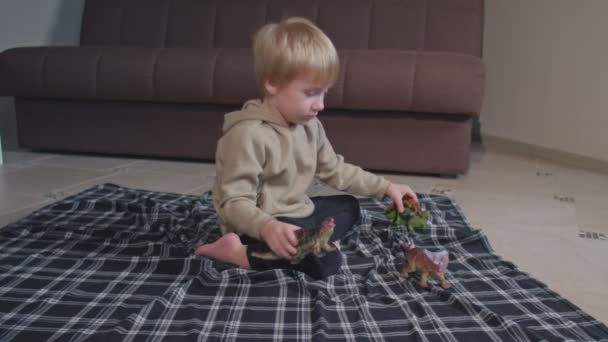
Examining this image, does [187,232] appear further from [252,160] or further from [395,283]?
[395,283]

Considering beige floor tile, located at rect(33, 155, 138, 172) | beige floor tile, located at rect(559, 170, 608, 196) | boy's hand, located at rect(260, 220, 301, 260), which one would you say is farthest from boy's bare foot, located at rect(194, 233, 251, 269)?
beige floor tile, located at rect(559, 170, 608, 196)

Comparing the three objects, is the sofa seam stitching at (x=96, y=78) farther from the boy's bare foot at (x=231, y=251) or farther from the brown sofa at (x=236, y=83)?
the boy's bare foot at (x=231, y=251)

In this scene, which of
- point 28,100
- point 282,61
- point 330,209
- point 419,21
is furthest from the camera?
point 419,21

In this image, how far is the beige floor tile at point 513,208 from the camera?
1.61 metres

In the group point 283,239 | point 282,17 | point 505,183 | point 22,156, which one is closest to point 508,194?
point 505,183

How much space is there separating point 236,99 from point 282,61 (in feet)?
3.47

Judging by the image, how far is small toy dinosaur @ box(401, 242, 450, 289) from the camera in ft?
3.49

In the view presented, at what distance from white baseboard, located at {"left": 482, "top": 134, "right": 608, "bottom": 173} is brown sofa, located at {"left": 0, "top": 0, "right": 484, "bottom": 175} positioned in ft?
1.64

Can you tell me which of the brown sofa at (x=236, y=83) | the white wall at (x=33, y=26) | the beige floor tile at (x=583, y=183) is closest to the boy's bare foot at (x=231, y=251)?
the brown sofa at (x=236, y=83)

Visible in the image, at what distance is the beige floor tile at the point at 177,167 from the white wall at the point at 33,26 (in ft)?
2.93

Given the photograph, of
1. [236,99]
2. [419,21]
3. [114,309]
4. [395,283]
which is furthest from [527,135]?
[114,309]

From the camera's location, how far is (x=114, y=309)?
39.2 inches

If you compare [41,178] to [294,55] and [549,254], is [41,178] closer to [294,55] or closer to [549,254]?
[294,55]

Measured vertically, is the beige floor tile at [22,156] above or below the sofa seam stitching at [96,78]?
below
